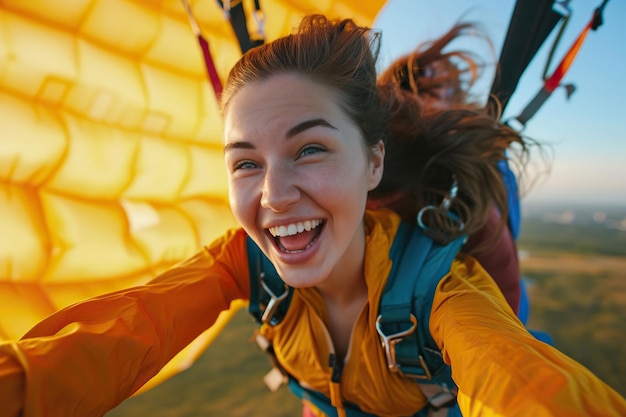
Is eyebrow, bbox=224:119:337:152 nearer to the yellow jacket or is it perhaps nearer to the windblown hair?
the windblown hair

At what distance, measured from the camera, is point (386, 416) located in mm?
938

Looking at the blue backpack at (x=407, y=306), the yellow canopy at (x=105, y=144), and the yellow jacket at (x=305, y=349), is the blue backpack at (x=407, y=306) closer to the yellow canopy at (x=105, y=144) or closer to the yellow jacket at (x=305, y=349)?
the yellow jacket at (x=305, y=349)

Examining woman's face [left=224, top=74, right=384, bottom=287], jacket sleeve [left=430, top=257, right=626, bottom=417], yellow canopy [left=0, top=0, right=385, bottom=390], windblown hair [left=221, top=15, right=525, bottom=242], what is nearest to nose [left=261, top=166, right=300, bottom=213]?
woman's face [left=224, top=74, right=384, bottom=287]

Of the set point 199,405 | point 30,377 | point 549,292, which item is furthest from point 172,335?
point 549,292

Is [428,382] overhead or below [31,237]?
below

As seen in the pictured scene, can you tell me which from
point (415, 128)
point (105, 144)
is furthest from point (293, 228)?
point (105, 144)

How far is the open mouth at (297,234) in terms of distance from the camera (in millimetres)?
764

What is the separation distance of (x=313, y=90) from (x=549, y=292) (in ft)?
10.7

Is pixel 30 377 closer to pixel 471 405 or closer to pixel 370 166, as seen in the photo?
pixel 471 405

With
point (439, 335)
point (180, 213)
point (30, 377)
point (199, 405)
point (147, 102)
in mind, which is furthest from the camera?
point (199, 405)

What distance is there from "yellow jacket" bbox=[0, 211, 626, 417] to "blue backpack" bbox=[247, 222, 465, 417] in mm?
27

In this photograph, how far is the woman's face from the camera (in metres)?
0.73

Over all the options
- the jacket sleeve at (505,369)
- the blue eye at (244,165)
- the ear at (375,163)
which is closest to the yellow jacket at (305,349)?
the jacket sleeve at (505,369)

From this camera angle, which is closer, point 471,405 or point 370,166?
point 471,405
